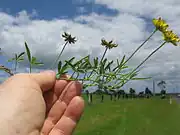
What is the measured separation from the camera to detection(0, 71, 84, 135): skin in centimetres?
112

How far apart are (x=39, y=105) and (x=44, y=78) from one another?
0.09 meters

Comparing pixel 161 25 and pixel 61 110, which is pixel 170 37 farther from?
pixel 61 110

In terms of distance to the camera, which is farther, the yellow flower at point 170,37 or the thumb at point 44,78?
the thumb at point 44,78

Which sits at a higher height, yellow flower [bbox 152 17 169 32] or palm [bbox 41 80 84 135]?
yellow flower [bbox 152 17 169 32]

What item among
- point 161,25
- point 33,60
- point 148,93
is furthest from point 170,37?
point 148,93

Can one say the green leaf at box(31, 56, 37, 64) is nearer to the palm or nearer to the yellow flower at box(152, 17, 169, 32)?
the palm

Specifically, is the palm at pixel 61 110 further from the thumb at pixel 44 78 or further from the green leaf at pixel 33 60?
the green leaf at pixel 33 60

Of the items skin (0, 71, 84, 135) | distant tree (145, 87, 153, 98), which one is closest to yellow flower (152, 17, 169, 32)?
skin (0, 71, 84, 135)

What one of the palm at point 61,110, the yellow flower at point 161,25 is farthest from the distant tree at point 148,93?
the yellow flower at point 161,25

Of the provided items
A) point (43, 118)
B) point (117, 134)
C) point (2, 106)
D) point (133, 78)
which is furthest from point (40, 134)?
point (117, 134)

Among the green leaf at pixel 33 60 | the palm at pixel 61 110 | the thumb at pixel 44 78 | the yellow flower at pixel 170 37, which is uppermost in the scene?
the yellow flower at pixel 170 37

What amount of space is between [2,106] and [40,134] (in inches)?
6.9

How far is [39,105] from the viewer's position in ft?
3.93

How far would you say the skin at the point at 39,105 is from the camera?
3.68ft
